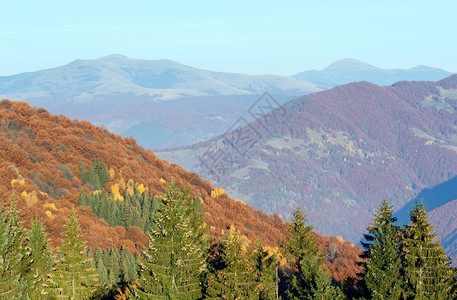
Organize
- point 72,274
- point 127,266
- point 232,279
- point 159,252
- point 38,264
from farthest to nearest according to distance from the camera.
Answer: point 127,266 < point 38,264 < point 72,274 < point 232,279 < point 159,252

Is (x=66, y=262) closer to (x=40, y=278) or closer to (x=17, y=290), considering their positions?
(x=40, y=278)

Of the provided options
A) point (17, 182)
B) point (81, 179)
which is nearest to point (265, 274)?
point (17, 182)

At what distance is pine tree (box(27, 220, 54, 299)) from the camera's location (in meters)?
33.8

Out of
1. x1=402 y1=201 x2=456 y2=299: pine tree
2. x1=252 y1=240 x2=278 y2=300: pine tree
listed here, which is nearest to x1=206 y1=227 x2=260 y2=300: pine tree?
x1=252 y1=240 x2=278 y2=300: pine tree

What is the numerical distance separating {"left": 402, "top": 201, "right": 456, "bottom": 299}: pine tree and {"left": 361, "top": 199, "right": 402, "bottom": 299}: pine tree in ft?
2.63

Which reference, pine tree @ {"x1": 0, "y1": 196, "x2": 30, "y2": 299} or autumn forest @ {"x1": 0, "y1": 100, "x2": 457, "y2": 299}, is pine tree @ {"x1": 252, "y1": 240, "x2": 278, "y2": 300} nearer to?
autumn forest @ {"x1": 0, "y1": 100, "x2": 457, "y2": 299}

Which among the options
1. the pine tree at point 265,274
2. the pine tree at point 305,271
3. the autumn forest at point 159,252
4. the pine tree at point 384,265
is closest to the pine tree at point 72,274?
the autumn forest at point 159,252

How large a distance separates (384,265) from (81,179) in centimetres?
6568

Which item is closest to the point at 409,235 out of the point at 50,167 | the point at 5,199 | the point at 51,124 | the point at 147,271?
the point at 147,271

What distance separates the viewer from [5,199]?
7025 centimetres

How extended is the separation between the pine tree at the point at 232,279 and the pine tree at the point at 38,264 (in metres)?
10.1

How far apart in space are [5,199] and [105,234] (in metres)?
12.8

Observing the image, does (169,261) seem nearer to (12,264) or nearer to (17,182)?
(12,264)

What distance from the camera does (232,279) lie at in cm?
3228
